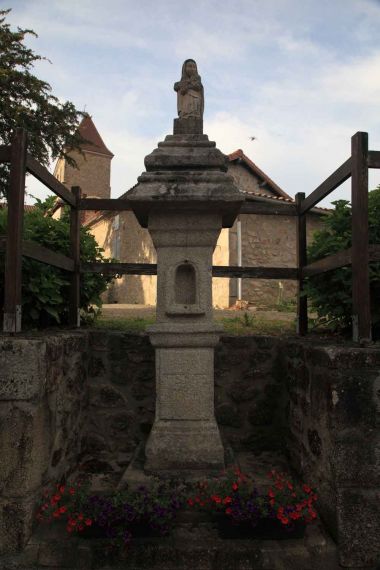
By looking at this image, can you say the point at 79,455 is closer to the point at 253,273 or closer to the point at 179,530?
the point at 179,530

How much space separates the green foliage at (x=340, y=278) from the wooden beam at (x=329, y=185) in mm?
184

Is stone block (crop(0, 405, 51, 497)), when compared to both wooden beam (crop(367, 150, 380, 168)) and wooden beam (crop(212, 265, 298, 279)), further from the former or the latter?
wooden beam (crop(367, 150, 380, 168))

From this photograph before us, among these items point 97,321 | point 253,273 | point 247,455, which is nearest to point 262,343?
point 253,273

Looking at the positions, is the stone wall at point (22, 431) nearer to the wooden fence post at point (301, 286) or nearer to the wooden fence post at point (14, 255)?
the wooden fence post at point (14, 255)

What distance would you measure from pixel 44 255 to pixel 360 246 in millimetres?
2219

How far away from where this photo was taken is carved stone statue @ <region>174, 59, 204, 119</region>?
3.34 metres

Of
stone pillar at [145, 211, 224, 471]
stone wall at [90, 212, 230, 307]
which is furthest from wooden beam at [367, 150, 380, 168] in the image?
stone wall at [90, 212, 230, 307]

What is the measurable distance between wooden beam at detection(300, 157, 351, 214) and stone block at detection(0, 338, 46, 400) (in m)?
2.35

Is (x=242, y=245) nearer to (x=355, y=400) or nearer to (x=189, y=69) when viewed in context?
(x=189, y=69)

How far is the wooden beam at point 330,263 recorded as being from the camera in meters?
2.93

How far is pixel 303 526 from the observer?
2.56m

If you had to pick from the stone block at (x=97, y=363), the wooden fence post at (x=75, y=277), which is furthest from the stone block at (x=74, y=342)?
the wooden fence post at (x=75, y=277)

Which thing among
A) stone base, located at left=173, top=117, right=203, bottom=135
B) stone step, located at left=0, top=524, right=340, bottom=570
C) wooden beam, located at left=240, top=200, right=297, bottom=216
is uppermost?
stone base, located at left=173, top=117, right=203, bottom=135

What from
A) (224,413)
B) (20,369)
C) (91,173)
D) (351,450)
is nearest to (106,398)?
(224,413)
